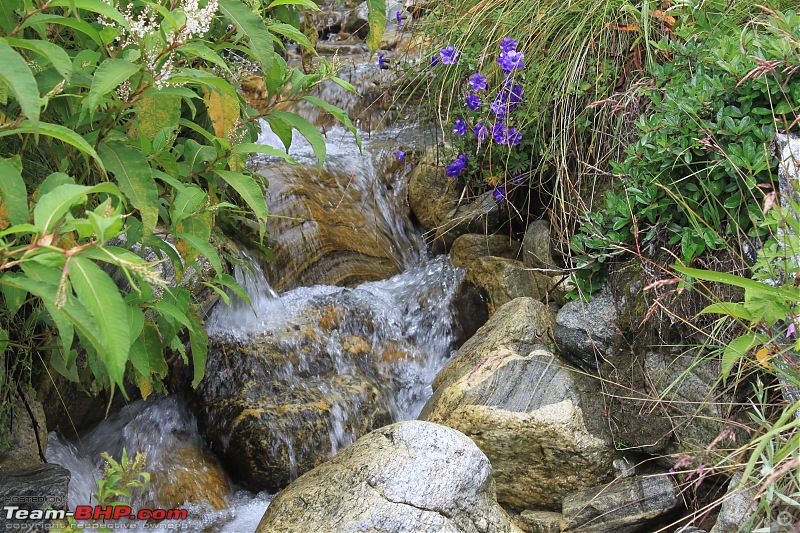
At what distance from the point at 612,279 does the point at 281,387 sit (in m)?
1.70

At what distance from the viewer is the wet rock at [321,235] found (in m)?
4.49

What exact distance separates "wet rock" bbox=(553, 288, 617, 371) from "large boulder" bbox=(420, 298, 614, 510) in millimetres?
72

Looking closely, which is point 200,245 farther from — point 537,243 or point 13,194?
point 537,243

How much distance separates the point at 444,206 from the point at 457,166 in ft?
1.79

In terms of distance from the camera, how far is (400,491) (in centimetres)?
232

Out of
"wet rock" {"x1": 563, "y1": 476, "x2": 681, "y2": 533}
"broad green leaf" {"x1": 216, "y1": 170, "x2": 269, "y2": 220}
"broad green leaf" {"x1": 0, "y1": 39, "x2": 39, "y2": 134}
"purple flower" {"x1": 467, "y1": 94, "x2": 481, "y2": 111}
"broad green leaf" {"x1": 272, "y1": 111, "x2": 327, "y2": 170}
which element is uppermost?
"broad green leaf" {"x1": 0, "y1": 39, "x2": 39, "y2": 134}

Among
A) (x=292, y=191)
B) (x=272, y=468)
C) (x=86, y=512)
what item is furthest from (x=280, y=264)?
(x=86, y=512)

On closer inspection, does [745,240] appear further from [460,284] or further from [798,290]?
[460,284]

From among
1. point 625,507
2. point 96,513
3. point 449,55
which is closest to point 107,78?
point 96,513

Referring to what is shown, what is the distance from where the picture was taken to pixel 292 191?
483cm

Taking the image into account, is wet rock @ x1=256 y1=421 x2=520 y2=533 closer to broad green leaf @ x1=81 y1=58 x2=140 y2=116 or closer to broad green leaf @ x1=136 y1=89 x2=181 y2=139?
broad green leaf @ x1=136 y1=89 x2=181 y2=139

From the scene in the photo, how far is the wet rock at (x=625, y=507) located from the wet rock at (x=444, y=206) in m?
1.92

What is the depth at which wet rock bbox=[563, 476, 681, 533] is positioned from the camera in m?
2.57

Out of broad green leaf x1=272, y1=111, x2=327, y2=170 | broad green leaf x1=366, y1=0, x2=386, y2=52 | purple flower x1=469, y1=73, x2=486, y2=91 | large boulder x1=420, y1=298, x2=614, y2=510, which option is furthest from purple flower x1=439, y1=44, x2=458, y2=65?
broad green leaf x1=272, y1=111, x2=327, y2=170
